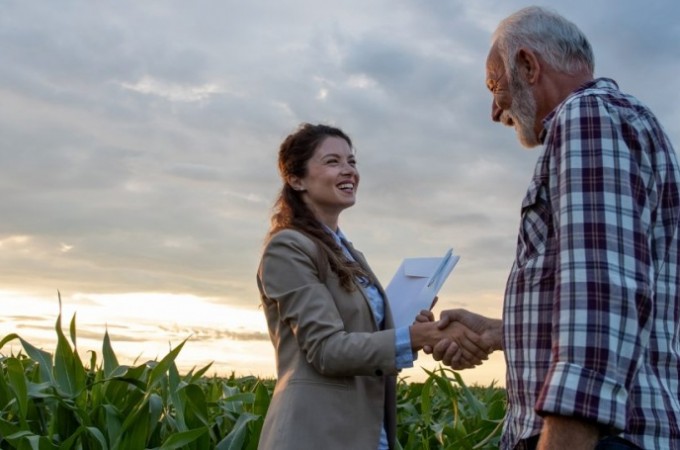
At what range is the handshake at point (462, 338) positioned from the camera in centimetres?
311

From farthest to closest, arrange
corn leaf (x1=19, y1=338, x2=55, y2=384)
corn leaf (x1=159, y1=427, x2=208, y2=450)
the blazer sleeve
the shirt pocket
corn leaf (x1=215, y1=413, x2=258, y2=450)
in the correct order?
corn leaf (x1=19, y1=338, x2=55, y2=384), corn leaf (x1=215, y1=413, x2=258, y2=450), corn leaf (x1=159, y1=427, x2=208, y2=450), the blazer sleeve, the shirt pocket

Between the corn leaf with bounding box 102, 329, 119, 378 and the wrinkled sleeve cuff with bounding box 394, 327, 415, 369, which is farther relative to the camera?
the corn leaf with bounding box 102, 329, 119, 378

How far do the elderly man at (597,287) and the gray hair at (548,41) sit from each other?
0.36 ft

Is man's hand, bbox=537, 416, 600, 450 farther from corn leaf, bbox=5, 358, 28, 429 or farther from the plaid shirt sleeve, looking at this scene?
corn leaf, bbox=5, 358, 28, 429

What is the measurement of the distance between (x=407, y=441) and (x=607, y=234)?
2.74 meters

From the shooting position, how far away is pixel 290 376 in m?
3.04

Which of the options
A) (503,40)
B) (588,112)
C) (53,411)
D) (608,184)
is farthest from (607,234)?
(53,411)

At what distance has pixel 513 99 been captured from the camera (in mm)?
2180

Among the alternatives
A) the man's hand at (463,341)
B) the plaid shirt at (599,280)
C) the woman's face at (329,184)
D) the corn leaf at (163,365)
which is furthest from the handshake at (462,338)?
the plaid shirt at (599,280)

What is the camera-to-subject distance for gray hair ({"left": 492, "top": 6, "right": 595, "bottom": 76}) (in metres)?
2.11

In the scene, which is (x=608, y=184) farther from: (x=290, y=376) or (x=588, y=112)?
(x=290, y=376)

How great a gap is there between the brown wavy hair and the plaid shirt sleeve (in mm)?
1404

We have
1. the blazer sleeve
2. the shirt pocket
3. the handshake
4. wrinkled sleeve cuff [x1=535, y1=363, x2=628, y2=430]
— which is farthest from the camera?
the handshake

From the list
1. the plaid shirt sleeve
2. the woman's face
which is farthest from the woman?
the plaid shirt sleeve
